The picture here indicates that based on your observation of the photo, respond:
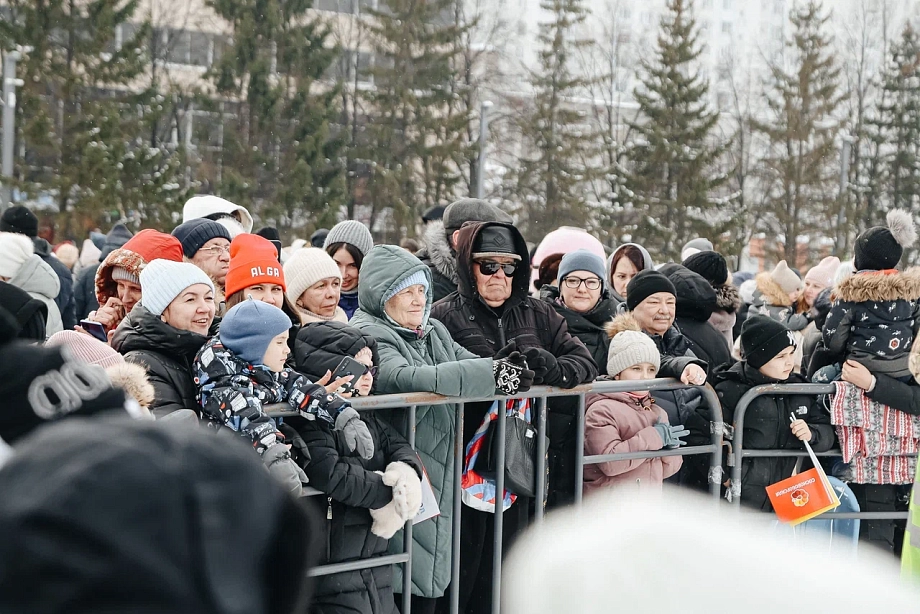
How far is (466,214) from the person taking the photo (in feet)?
21.0

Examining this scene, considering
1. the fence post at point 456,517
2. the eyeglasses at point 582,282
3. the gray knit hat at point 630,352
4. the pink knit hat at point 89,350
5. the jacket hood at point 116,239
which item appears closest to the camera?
the pink knit hat at point 89,350

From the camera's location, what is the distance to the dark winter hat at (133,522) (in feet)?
2.51

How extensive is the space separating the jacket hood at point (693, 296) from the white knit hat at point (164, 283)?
324 centimetres

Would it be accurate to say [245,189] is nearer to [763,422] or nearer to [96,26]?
[96,26]

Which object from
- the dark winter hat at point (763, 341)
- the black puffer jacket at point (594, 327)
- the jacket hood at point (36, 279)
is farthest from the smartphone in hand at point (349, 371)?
the jacket hood at point (36, 279)

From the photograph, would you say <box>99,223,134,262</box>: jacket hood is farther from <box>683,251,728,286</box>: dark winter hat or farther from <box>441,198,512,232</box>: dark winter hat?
<box>683,251,728,286</box>: dark winter hat

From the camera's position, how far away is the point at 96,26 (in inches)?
1242

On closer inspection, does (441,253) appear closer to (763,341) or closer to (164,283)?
(763,341)

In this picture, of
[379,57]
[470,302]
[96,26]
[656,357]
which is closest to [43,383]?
[470,302]

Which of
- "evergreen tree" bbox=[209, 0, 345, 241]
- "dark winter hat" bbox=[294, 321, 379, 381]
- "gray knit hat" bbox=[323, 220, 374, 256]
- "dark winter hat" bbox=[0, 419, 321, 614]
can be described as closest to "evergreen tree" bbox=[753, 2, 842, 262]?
"evergreen tree" bbox=[209, 0, 345, 241]

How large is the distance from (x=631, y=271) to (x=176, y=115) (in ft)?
104

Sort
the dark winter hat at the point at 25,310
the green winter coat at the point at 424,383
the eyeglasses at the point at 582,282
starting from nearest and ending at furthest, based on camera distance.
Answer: the dark winter hat at the point at 25,310
the green winter coat at the point at 424,383
the eyeglasses at the point at 582,282

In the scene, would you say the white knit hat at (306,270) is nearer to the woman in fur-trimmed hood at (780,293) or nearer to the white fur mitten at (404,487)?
the white fur mitten at (404,487)

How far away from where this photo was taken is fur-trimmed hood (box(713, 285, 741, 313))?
7.67 meters
